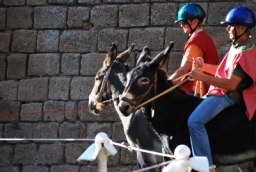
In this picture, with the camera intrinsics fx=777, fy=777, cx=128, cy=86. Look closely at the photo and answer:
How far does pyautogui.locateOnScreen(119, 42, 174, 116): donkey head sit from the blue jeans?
0.52 metres

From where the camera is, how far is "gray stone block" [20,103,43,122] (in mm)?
10719

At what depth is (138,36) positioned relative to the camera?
10227 millimetres

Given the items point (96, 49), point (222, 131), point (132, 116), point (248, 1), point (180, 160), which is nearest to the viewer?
point (180, 160)

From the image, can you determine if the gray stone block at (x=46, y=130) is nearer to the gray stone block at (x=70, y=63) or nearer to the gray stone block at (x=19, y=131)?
the gray stone block at (x=19, y=131)

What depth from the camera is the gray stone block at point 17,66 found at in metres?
10.8

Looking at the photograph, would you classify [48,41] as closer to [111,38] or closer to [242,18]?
[111,38]

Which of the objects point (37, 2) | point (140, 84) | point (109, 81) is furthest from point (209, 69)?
point (37, 2)

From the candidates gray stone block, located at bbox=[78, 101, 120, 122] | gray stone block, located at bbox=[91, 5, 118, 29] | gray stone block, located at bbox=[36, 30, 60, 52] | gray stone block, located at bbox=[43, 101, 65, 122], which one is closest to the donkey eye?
gray stone block, located at bbox=[78, 101, 120, 122]

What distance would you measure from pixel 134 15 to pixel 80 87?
1.22 m

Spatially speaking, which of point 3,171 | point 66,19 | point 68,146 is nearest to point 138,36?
point 66,19

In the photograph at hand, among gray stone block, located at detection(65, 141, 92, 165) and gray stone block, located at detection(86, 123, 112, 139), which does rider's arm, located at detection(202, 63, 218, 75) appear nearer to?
gray stone block, located at detection(86, 123, 112, 139)

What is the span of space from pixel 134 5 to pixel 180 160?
526 centimetres

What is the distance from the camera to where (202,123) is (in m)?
7.18

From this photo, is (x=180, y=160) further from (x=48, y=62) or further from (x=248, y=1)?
(x=48, y=62)
